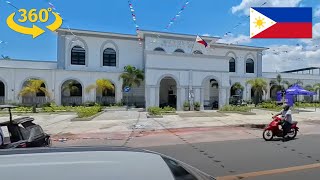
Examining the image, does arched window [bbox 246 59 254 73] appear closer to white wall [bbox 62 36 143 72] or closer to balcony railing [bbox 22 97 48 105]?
white wall [bbox 62 36 143 72]

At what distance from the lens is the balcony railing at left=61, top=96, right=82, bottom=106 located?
119 ft

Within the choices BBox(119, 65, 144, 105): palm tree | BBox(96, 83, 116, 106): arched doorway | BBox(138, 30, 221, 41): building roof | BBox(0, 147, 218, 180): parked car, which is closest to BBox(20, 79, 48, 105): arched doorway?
BBox(96, 83, 116, 106): arched doorway

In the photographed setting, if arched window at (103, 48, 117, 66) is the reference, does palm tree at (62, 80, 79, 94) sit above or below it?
below

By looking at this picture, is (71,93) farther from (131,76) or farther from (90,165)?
(90,165)

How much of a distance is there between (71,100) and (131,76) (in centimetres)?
792

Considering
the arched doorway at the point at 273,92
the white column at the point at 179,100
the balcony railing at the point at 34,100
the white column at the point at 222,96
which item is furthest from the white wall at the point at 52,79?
the arched doorway at the point at 273,92

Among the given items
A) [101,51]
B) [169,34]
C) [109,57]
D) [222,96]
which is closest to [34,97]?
[101,51]

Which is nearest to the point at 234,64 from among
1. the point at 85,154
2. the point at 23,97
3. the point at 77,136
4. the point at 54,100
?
the point at 54,100

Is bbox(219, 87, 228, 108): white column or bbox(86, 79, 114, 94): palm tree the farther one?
bbox(86, 79, 114, 94): palm tree

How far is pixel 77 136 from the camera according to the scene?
537 inches

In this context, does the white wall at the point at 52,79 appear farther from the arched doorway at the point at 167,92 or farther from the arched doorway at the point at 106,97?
the arched doorway at the point at 167,92

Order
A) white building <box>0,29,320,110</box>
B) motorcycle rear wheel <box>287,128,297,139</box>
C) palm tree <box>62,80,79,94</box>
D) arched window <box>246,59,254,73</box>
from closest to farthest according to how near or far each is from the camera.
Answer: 1. motorcycle rear wheel <box>287,128,297,139</box>
2. white building <box>0,29,320,110</box>
3. palm tree <box>62,80,79,94</box>
4. arched window <box>246,59,254,73</box>

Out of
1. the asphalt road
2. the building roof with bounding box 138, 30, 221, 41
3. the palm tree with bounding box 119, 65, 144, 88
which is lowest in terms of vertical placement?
the asphalt road

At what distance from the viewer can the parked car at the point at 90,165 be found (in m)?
1.64
